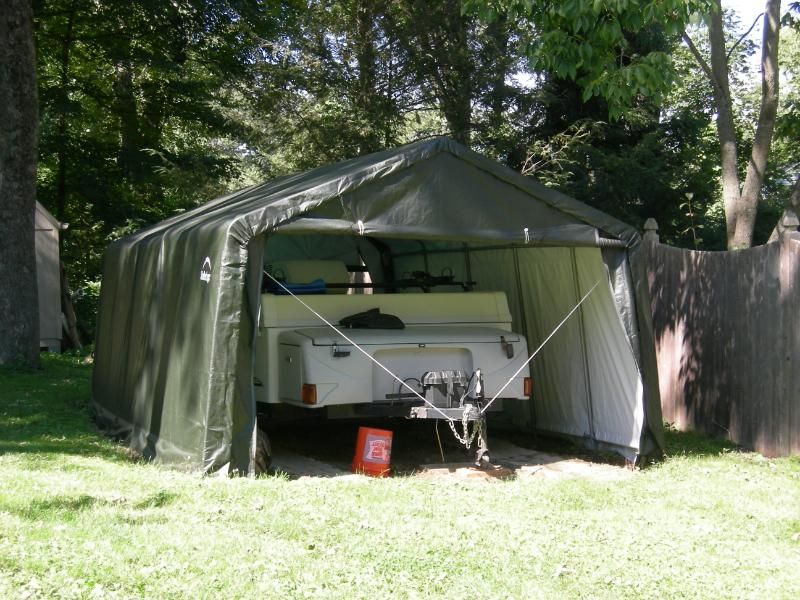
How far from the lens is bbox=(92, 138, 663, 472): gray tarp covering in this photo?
24.1ft

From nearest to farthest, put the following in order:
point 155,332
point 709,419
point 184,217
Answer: point 155,332 → point 709,419 → point 184,217

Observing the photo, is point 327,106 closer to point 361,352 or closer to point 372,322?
point 372,322

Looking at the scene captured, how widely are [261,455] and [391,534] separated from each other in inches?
85.5

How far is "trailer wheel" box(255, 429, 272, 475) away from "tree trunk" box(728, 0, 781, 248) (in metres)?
6.48

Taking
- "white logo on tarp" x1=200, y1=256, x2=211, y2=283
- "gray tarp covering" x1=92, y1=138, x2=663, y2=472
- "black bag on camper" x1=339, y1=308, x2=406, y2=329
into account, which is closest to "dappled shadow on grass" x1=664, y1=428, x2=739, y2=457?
"gray tarp covering" x1=92, y1=138, x2=663, y2=472

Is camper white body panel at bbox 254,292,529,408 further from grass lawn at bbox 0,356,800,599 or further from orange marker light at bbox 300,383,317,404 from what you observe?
grass lawn at bbox 0,356,800,599

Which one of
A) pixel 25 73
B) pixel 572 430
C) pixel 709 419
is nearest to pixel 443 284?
pixel 572 430

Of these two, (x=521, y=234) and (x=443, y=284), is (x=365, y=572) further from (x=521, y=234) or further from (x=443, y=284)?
(x=443, y=284)

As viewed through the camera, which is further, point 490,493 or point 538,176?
point 538,176

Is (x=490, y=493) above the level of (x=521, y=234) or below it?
below

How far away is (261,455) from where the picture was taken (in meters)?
7.72

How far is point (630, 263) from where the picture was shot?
8.48 meters

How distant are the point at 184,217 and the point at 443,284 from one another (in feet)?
9.59

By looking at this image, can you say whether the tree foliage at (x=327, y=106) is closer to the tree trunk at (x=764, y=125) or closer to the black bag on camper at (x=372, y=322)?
the tree trunk at (x=764, y=125)
